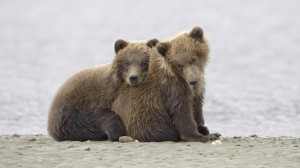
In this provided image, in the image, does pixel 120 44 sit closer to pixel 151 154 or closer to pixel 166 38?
pixel 151 154

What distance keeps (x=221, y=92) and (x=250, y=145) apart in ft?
33.9

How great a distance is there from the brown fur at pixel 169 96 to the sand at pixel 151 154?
0.97 feet

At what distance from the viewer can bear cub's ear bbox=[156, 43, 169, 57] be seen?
35.7 feet

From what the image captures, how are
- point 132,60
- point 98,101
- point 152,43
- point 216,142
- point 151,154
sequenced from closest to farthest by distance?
1. point 151,154
2. point 216,142
3. point 132,60
4. point 98,101
5. point 152,43

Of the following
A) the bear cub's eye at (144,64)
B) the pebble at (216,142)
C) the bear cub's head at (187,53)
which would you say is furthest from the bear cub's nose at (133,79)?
the pebble at (216,142)

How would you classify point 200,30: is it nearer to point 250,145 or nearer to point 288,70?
point 250,145

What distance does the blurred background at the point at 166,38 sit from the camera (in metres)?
16.8

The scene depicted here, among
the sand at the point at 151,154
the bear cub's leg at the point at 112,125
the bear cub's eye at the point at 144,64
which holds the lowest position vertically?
the sand at the point at 151,154

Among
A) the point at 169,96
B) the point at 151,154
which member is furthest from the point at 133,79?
the point at 151,154

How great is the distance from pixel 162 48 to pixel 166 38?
2400 cm

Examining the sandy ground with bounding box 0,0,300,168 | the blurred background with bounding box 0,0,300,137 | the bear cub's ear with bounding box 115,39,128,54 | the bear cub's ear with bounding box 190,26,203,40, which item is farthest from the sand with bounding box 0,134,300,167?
the blurred background with bounding box 0,0,300,137

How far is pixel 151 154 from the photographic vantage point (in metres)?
9.80

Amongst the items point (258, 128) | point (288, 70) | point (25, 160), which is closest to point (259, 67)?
point (288, 70)

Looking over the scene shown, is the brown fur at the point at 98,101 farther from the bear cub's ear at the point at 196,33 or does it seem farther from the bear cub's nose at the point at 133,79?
the bear cub's ear at the point at 196,33
